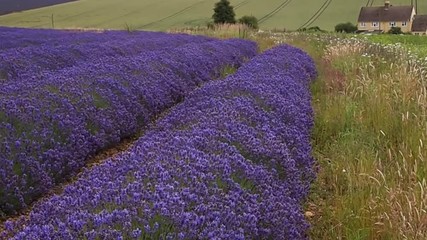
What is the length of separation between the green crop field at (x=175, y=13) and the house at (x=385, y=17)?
3.64 ft

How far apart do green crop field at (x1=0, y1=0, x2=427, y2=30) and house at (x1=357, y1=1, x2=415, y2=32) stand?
111 cm

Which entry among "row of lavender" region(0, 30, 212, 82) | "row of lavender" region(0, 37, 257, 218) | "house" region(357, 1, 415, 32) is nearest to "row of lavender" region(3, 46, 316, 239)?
"row of lavender" region(0, 37, 257, 218)

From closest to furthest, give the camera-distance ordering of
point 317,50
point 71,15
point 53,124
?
1. point 53,124
2. point 317,50
3. point 71,15

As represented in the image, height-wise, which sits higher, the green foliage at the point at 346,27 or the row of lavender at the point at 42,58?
the row of lavender at the point at 42,58

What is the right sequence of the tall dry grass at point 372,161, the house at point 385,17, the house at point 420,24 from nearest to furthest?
the tall dry grass at point 372,161, the house at point 420,24, the house at point 385,17

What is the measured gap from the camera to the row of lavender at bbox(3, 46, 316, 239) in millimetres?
2281

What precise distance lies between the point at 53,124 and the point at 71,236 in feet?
10.1

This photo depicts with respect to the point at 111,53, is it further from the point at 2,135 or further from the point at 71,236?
the point at 71,236

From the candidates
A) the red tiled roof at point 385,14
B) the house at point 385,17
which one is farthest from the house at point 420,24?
the red tiled roof at point 385,14

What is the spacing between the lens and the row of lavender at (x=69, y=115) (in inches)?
167

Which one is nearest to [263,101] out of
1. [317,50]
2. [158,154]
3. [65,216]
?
[158,154]

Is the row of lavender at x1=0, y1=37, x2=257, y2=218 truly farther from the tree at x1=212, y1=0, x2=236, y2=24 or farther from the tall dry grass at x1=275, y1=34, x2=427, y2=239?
the tree at x1=212, y1=0, x2=236, y2=24

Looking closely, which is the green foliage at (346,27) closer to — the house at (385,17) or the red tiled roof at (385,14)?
the house at (385,17)

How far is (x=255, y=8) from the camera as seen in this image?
181ft
